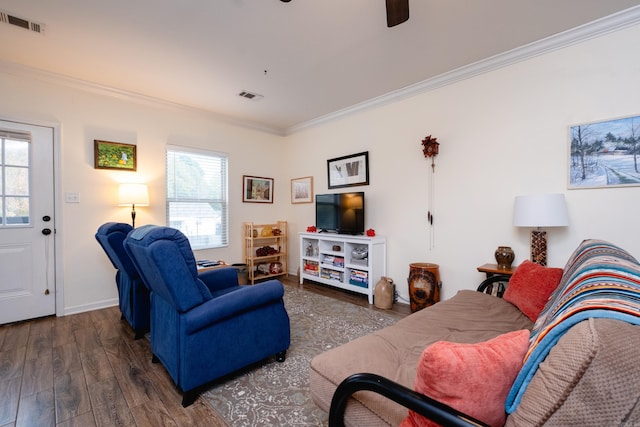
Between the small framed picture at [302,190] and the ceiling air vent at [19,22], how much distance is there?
11.2ft

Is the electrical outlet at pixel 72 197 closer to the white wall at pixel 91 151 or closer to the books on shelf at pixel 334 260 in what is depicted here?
the white wall at pixel 91 151

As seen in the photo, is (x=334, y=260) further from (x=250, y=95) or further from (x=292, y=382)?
(x=250, y=95)

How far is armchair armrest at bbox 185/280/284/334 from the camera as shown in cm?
165

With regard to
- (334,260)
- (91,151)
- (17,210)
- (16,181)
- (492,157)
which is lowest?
(334,260)

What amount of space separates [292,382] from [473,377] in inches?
56.6

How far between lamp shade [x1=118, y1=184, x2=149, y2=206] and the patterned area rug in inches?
90.9

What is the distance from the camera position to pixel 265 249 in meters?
4.75

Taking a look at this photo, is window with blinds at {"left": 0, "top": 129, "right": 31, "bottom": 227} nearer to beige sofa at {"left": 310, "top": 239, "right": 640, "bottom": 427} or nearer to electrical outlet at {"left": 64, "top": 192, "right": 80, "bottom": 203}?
electrical outlet at {"left": 64, "top": 192, "right": 80, "bottom": 203}

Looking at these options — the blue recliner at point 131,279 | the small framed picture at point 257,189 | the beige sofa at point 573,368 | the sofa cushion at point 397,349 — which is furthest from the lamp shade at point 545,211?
the small framed picture at point 257,189

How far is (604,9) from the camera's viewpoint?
2139 millimetres

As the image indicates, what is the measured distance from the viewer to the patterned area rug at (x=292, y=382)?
1.58 m

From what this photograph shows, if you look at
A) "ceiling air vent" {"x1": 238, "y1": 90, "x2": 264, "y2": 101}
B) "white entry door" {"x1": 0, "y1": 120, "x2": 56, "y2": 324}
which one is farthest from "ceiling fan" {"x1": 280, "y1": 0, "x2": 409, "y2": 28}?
"white entry door" {"x1": 0, "y1": 120, "x2": 56, "y2": 324}

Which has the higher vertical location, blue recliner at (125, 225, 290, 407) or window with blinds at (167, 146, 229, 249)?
window with blinds at (167, 146, 229, 249)

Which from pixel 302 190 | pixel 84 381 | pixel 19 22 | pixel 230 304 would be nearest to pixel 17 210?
pixel 19 22
